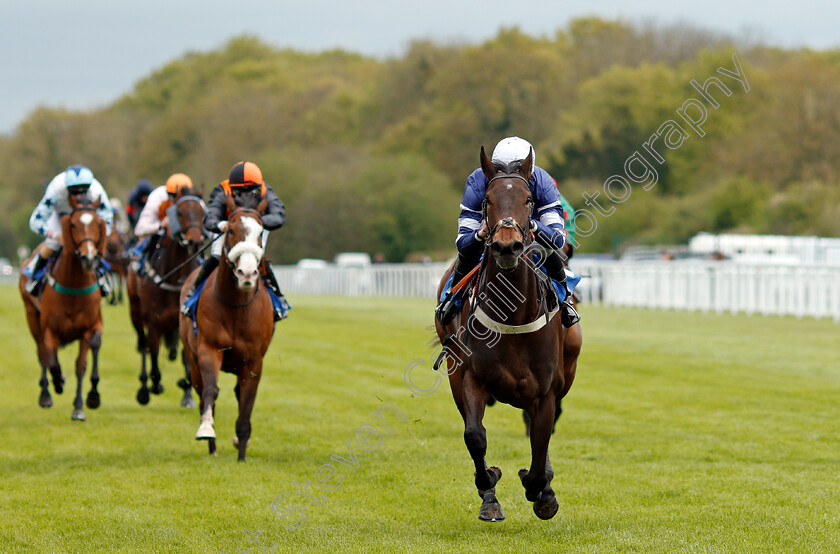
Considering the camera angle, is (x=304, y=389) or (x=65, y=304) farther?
(x=304, y=389)

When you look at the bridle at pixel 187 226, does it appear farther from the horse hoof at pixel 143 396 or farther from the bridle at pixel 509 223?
the bridle at pixel 509 223

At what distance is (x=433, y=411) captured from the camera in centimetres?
1055

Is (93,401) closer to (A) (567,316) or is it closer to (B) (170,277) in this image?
(B) (170,277)

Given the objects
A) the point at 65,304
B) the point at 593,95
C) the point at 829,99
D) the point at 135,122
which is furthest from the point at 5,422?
the point at 135,122

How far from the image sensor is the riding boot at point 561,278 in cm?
596

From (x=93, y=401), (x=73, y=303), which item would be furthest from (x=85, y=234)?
(x=93, y=401)

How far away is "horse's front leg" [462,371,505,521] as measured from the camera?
5.64 meters

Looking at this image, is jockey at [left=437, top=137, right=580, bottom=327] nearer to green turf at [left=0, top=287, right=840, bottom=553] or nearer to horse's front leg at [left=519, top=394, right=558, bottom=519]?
horse's front leg at [left=519, top=394, right=558, bottom=519]

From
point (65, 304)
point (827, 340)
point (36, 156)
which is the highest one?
point (36, 156)

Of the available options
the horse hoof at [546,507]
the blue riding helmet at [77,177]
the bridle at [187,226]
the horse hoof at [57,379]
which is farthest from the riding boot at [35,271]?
the horse hoof at [546,507]

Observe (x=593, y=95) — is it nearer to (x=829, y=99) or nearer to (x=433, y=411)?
(x=829, y=99)

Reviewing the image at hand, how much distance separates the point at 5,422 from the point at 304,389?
3459 mm

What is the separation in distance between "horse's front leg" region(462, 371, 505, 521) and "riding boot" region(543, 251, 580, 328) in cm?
69

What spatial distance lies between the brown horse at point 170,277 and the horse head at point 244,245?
2327mm
